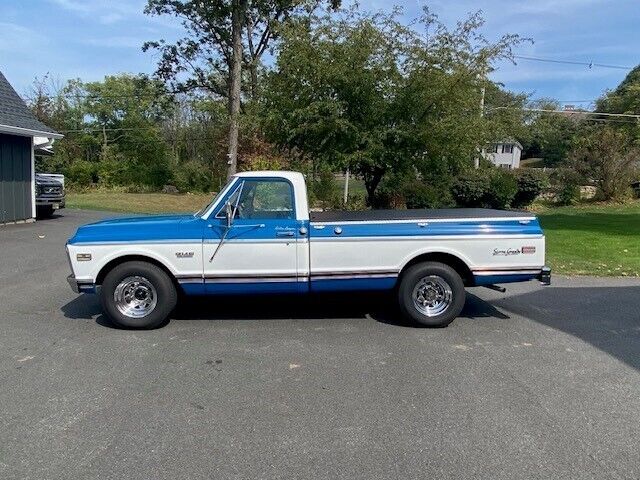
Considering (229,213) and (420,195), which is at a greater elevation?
(420,195)

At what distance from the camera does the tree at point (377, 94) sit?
12289 mm

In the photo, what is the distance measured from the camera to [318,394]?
4.28 meters

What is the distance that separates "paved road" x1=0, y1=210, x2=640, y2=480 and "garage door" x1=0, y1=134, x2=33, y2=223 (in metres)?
10.5

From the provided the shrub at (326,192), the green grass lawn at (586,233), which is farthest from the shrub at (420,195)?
the green grass lawn at (586,233)

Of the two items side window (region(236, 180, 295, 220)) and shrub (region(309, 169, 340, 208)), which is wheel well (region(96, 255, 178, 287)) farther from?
shrub (region(309, 169, 340, 208))

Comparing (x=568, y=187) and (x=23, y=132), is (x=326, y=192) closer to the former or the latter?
(x=23, y=132)

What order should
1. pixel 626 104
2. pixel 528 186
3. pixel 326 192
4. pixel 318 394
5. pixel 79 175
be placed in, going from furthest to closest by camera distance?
pixel 626 104, pixel 79 175, pixel 528 186, pixel 326 192, pixel 318 394

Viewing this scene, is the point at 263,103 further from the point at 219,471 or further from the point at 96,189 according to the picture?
the point at 96,189

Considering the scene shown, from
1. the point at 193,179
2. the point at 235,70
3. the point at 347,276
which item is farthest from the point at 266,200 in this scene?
the point at 193,179

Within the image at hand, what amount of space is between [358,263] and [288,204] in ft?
3.55

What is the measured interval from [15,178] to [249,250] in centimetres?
1360

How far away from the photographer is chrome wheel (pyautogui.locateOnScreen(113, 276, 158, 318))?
604cm

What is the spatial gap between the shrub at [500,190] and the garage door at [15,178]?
17.6 m

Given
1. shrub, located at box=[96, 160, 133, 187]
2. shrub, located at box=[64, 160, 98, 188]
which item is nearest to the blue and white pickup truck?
shrub, located at box=[96, 160, 133, 187]
